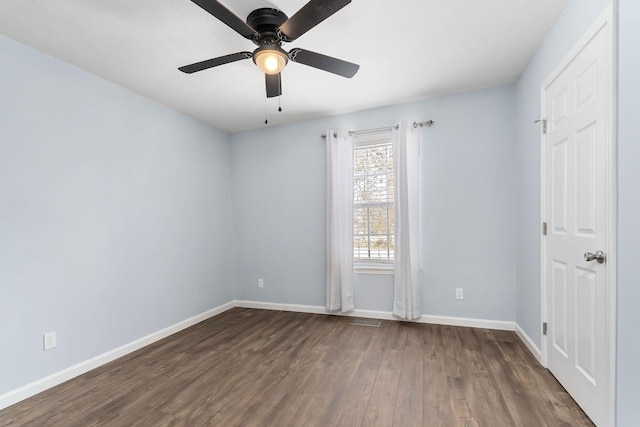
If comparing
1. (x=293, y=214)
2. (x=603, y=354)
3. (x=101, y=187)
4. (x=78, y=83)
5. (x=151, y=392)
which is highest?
(x=78, y=83)

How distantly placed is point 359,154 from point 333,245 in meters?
1.23

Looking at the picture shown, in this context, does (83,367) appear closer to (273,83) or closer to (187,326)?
(187,326)

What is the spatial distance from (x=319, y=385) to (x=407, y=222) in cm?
198

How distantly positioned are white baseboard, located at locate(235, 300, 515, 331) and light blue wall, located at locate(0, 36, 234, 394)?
0.84 metres

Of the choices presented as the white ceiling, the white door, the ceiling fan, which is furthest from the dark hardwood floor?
the white ceiling

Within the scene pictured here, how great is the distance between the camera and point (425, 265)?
3473mm

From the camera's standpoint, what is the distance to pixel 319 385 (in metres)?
2.22

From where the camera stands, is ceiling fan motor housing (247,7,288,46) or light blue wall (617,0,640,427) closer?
light blue wall (617,0,640,427)

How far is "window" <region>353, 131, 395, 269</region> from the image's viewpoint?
3707 millimetres

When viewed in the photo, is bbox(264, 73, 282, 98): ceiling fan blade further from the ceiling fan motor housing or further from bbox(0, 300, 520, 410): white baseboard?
bbox(0, 300, 520, 410): white baseboard

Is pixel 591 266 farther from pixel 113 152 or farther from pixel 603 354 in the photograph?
pixel 113 152

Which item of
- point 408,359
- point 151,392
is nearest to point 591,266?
point 408,359

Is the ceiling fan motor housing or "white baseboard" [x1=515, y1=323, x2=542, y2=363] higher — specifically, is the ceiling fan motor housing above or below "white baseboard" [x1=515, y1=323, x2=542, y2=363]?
above

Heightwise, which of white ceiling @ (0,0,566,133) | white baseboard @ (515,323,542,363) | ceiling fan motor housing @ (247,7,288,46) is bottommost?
white baseboard @ (515,323,542,363)
